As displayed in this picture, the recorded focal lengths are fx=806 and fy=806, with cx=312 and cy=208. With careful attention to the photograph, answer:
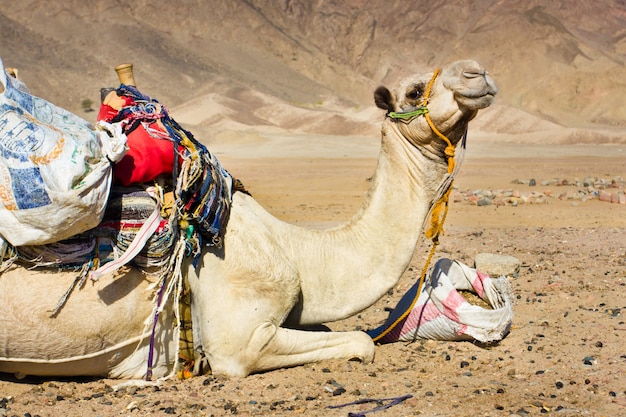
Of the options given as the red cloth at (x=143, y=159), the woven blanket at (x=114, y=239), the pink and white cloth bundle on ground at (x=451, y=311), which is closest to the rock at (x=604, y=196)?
the pink and white cloth bundle on ground at (x=451, y=311)

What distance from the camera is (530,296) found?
735 cm

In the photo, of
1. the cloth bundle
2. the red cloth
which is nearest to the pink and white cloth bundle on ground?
the red cloth

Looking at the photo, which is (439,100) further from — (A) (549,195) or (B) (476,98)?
(A) (549,195)

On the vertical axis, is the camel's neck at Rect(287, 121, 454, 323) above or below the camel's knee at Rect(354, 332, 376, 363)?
above

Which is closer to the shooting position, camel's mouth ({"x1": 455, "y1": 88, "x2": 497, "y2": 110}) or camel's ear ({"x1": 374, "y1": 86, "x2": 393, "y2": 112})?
camel's mouth ({"x1": 455, "y1": 88, "x2": 497, "y2": 110})

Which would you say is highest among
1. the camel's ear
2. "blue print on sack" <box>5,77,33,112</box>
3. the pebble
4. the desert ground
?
the camel's ear

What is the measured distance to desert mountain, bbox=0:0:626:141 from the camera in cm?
5256

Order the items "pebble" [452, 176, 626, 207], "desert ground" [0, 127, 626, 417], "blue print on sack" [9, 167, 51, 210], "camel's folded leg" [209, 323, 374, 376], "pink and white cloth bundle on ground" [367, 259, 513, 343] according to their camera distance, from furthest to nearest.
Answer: "pebble" [452, 176, 626, 207] < "pink and white cloth bundle on ground" [367, 259, 513, 343] < "camel's folded leg" [209, 323, 374, 376] < "desert ground" [0, 127, 626, 417] < "blue print on sack" [9, 167, 51, 210]

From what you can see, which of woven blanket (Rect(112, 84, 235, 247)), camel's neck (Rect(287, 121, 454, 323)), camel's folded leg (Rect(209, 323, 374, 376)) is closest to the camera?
woven blanket (Rect(112, 84, 235, 247))

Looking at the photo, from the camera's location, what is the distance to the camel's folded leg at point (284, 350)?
4.96 meters

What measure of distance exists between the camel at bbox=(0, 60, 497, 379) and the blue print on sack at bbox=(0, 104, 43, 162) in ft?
2.46

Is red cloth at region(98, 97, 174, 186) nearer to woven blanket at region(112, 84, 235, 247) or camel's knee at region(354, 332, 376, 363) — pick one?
woven blanket at region(112, 84, 235, 247)

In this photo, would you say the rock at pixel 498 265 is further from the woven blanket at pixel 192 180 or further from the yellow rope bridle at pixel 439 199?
the woven blanket at pixel 192 180

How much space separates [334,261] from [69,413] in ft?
6.25
